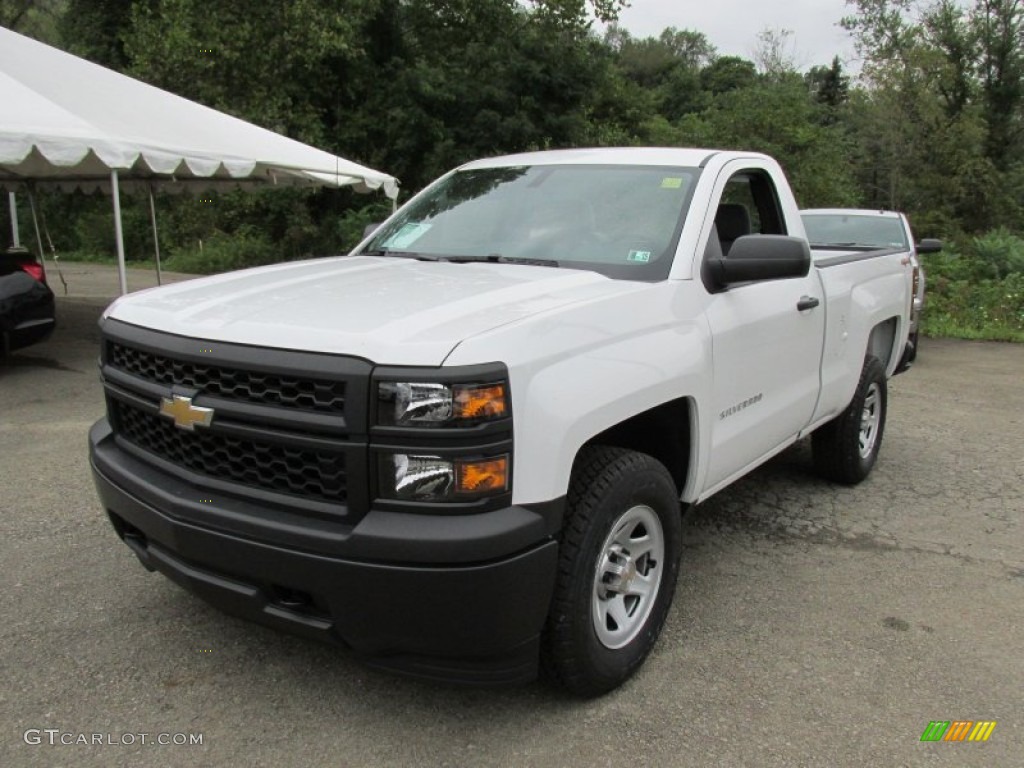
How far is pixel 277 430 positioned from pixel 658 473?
4.23 ft

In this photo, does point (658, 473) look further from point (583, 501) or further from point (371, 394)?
point (371, 394)

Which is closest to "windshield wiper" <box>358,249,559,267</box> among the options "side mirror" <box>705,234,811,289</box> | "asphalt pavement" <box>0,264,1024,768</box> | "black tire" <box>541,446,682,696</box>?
"side mirror" <box>705,234,811,289</box>

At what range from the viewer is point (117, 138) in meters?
8.95

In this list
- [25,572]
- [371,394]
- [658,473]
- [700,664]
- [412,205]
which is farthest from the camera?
[412,205]

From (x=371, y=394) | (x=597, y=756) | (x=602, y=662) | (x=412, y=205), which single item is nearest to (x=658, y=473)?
(x=602, y=662)

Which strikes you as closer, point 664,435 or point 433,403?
point 433,403

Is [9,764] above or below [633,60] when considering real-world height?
below

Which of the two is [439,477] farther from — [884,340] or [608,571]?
[884,340]

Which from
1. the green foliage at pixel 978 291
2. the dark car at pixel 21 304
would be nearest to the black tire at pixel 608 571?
the dark car at pixel 21 304

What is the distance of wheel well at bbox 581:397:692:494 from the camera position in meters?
3.13

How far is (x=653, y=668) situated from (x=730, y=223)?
2204mm

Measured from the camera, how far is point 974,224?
25.3 meters

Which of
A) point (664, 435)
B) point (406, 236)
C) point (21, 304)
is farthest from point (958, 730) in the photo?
point (21, 304)

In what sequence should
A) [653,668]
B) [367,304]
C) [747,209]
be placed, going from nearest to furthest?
[367,304]
[653,668]
[747,209]
